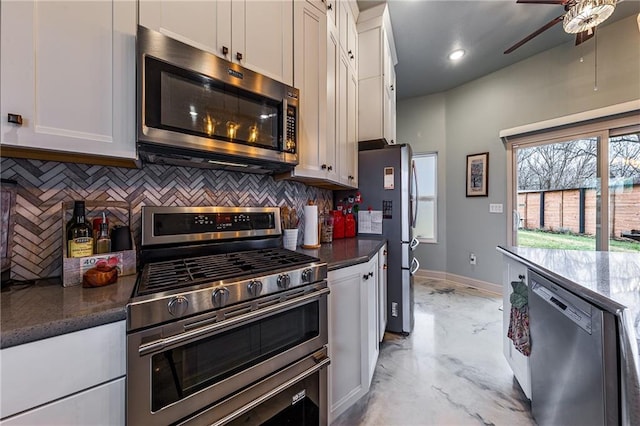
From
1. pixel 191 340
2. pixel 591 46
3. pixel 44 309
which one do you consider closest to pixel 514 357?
pixel 191 340

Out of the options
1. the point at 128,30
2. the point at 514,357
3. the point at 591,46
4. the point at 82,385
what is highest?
the point at 591,46

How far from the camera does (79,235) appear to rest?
971mm

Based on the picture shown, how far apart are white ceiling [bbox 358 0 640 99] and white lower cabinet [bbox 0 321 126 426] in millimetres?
3200

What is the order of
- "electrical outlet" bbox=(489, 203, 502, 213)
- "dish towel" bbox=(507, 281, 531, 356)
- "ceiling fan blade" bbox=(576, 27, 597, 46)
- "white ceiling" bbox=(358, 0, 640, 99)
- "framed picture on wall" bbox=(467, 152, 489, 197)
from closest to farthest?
1. "dish towel" bbox=(507, 281, 531, 356)
2. "ceiling fan blade" bbox=(576, 27, 597, 46)
3. "white ceiling" bbox=(358, 0, 640, 99)
4. "electrical outlet" bbox=(489, 203, 502, 213)
5. "framed picture on wall" bbox=(467, 152, 489, 197)

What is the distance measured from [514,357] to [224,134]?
7.44ft

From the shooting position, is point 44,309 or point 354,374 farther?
point 354,374

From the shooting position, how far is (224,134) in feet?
4.01

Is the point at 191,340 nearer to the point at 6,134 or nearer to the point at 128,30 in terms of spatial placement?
the point at 6,134

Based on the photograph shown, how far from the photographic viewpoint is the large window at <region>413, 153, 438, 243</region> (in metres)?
4.30

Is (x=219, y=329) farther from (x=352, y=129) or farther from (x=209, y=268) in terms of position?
(x=352, y=129)

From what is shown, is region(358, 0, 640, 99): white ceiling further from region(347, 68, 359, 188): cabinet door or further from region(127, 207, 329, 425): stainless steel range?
region(127, 207, 329, 425): stainless steel range

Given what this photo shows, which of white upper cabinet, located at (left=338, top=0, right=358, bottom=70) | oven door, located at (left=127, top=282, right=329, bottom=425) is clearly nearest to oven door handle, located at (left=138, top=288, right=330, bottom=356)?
oven door, located at (left=127, top=282, right=329, bottom=425)

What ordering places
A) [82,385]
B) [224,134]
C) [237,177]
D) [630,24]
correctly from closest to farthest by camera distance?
[82,385] → [224,134] → [237,177] → [630,24]

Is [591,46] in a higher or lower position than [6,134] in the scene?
higher
